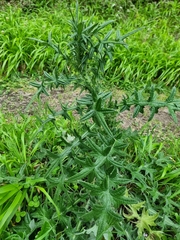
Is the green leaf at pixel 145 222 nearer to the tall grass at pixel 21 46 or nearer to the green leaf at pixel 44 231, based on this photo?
the green leaf at pixel 44 231

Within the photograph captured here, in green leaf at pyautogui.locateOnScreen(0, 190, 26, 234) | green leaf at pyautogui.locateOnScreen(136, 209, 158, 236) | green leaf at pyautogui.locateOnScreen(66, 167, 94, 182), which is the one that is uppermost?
green leaf at pyautogui.locateOnScreen(66, 167, 94, 182)

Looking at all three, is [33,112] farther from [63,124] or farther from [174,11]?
[174,11]

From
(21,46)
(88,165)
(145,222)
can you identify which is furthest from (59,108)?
(88,165)

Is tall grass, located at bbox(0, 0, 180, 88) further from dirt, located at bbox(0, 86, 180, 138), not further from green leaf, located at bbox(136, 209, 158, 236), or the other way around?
green leaf, located at bbox(136, 209, 158, 236)

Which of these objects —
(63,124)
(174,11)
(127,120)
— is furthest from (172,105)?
(174,11)

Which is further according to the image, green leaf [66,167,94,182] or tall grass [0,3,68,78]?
tall grass [0,3,68,78]

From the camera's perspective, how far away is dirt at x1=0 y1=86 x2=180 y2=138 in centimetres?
262

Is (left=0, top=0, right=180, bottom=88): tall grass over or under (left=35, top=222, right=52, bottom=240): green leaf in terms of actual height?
over

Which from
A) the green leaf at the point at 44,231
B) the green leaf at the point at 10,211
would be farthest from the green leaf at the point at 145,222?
the green leaf at the point at 10,211

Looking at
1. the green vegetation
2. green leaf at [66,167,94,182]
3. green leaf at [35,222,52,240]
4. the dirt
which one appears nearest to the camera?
green leaf at [66,167,94,182]

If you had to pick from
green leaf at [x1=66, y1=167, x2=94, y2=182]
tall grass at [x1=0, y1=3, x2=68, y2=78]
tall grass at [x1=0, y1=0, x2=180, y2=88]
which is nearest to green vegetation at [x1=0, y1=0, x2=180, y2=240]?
green leaf at [x1=66, y1=167, x2=94, y2=182]

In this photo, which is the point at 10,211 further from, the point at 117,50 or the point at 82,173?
the point at 117,50

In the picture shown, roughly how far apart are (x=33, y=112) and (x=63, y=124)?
0.61 m

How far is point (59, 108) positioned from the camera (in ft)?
9.18
